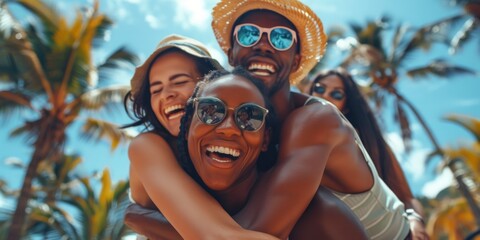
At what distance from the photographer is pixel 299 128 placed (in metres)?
2.19

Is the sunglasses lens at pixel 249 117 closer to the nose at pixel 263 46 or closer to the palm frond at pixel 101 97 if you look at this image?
the nose at pixel 263 46

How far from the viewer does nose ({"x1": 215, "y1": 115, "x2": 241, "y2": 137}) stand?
6.71 ft

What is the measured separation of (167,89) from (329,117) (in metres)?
1.19

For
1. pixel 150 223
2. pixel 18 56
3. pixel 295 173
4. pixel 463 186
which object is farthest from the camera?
pixel 463 186

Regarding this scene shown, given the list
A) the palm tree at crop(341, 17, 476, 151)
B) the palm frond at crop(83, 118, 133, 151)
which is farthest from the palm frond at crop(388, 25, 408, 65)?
the palm frond at crop(83, 118, 133, 151)

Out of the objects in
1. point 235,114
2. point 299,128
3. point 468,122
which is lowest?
point 468,122

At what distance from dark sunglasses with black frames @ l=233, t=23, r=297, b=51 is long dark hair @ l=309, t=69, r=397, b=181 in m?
1.12

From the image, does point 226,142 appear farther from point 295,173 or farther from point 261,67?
point 261,67

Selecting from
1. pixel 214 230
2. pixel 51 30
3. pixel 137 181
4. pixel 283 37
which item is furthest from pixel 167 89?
pixel 51 30

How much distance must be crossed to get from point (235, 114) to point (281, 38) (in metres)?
0.85

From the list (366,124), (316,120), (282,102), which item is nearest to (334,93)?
(366,124)

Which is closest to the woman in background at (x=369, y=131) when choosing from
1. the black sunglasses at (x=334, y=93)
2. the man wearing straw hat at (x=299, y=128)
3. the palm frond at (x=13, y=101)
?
the black sunglasses at (x=334, y=93)

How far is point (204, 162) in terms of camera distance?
209 cm

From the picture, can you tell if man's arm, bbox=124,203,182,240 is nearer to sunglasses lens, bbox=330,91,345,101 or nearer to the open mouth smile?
the open mouth smile
